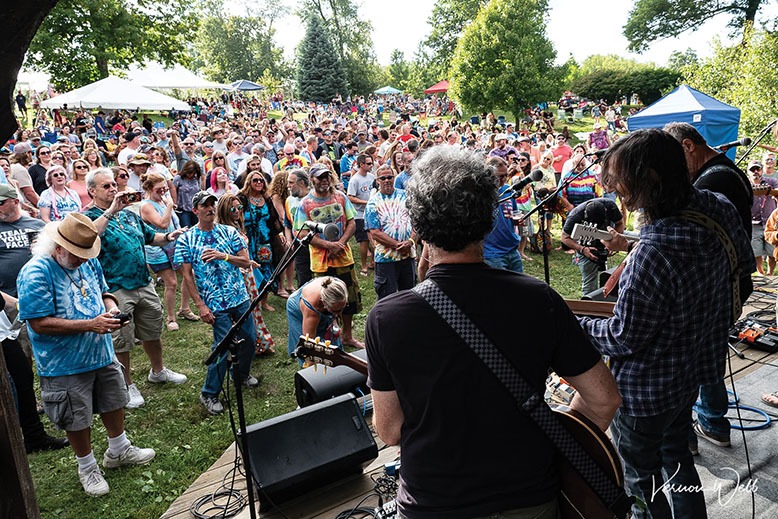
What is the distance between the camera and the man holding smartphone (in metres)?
4.45

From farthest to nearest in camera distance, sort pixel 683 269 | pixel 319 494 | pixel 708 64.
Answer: pixel 708 64 < pixel 319 494 < pixel 683 269

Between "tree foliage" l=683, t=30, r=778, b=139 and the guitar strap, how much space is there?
14036 millimetres

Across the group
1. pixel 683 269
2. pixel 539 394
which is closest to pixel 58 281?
pixel 539 394

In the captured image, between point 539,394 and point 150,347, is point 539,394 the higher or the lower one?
the higher one

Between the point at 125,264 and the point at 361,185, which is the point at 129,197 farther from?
the point at 361,185

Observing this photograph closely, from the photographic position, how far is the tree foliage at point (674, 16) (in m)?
32.9

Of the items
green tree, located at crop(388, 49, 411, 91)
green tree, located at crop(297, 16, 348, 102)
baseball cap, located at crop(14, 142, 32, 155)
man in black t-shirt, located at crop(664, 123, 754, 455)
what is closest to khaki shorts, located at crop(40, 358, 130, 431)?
man in black t-shirt, located at crop(664, 123, 754, 455)

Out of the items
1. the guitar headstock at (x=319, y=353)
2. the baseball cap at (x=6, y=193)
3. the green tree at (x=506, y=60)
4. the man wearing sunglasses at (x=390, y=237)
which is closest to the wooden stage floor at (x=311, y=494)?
the guitar headstock at (x=319, y=353)

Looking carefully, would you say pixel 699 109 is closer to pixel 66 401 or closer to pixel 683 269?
pixel 683 269

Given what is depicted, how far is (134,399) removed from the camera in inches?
185

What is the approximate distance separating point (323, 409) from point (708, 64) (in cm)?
1700

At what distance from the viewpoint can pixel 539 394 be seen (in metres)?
1.46

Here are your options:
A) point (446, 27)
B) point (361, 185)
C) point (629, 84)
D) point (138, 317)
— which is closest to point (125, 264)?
point (138, 317)

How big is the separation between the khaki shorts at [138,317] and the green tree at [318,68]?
37593mm
